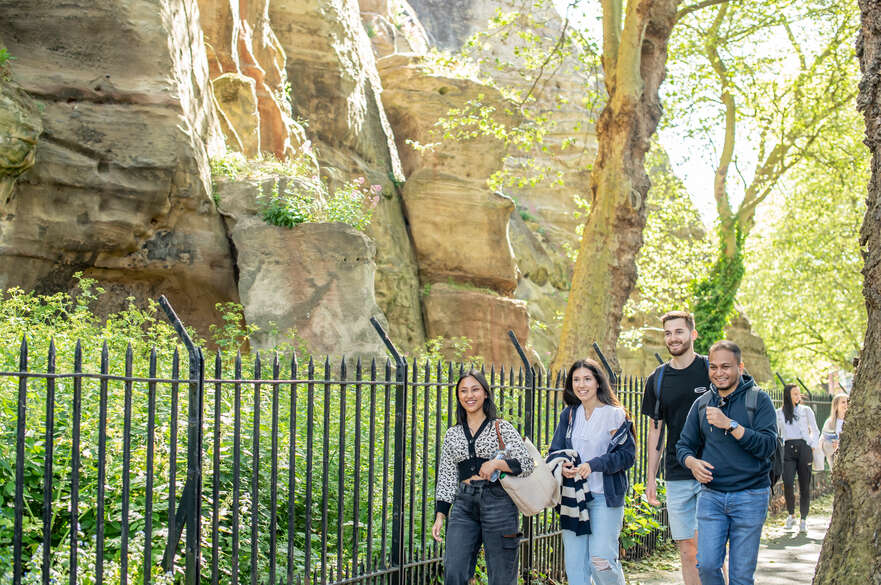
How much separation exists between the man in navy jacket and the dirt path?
3024mm

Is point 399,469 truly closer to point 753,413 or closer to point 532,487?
point 532,487

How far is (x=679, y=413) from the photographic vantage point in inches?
266

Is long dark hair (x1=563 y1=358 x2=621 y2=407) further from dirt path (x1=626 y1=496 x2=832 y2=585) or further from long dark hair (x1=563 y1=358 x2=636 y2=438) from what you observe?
dirt path (x1=626 y1=496 x2=832 y2=585)

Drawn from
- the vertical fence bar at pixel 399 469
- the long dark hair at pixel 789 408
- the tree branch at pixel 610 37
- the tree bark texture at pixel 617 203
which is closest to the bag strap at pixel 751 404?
the vertical fence bar at pixel 399 469

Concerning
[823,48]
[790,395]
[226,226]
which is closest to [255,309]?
[226,226]

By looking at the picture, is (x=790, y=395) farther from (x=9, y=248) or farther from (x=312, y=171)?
(x=9, y=248)

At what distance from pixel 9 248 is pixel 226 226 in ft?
10.5

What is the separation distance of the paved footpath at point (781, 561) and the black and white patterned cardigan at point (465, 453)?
3.53 meters

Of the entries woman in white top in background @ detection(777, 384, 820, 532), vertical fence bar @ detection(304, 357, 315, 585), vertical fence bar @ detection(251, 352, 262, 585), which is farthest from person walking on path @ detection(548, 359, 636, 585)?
woman in white top in background @ detection(777, 384, 820, 532)

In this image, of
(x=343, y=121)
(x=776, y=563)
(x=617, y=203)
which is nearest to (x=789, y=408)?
(x=776, y=563)

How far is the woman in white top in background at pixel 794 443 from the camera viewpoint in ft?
40.2

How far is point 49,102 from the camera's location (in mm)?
12430

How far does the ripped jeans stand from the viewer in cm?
577

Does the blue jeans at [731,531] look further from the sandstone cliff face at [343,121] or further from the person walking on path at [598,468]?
the sandstone cliff face at [343,121]
